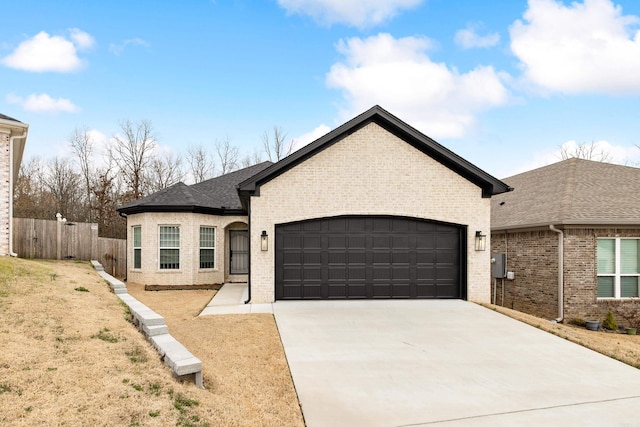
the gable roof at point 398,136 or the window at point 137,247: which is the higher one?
the gable roof at point 398,136

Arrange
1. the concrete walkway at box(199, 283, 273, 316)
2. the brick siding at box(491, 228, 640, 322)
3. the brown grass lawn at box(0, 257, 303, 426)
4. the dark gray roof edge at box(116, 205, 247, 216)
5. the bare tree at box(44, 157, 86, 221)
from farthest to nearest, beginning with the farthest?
the bare tree at box(44, 157, 86, 221)
the dark gray roof edge at box(116, 205, 247, 216)
the brick siding at box(491, 228, 640, 322)
the concrete walkway at box(199, 283, 273, 316)
the brown grass lawn at box(0, 257, 303, 426)

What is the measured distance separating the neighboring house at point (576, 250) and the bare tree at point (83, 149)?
33.7 meters

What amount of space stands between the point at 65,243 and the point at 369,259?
13.4 meters

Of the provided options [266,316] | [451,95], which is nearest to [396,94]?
[451,95]

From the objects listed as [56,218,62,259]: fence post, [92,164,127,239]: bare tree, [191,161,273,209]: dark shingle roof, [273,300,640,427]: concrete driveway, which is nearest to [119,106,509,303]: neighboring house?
[273,300,640,427]: concrete driveway

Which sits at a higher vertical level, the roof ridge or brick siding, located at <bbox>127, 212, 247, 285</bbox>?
the roof ridge

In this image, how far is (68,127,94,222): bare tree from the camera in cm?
3425

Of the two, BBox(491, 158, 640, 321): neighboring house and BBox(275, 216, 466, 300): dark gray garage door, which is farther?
BBox(491, 158, 640, 321): neighboring house

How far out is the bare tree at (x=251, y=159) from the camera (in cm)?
3744

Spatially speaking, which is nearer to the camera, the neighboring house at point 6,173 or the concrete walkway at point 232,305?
the concrete walkway at point 232,305

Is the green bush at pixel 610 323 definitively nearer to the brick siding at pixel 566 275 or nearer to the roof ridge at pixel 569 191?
the brick siding at pixel 566 275

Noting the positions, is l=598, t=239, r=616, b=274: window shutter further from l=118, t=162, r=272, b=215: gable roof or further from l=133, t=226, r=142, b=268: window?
l=133, t=226, r=142, b=268: window

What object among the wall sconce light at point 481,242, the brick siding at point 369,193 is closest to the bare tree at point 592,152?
the wall sconce light at point 481,242

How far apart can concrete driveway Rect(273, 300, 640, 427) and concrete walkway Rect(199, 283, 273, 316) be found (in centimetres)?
106
